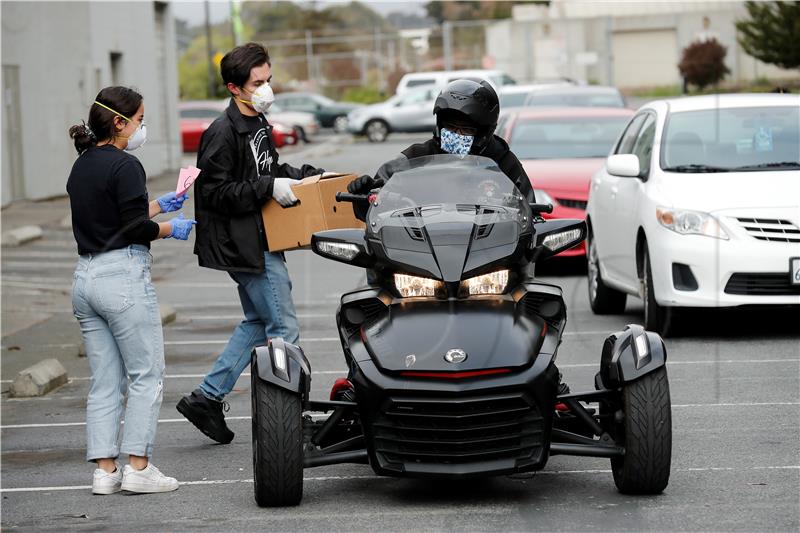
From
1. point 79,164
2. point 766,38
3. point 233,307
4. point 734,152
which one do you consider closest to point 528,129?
point 233,307

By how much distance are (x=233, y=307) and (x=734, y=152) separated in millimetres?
5477

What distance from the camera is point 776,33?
51.9m

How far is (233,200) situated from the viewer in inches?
305

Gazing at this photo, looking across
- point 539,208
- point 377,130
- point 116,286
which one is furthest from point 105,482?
point 377,130

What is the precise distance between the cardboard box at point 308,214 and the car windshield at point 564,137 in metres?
9.50

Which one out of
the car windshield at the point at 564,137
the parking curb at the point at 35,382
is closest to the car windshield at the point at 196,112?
the car windshield at the point at 564,137

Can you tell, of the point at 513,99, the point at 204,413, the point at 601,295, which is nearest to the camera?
the point at 204,413

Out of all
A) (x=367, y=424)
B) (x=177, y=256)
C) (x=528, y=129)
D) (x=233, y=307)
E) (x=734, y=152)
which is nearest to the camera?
(x=367, y=424)

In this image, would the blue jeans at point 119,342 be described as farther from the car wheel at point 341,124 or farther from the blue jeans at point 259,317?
the car wheel at point 341,124

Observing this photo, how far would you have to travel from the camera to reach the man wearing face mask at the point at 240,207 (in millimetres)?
7816

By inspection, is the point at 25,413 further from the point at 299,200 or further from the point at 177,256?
the point at 177,256

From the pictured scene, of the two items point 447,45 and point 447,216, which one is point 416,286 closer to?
point 447,216

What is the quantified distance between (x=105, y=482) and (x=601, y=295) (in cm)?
658

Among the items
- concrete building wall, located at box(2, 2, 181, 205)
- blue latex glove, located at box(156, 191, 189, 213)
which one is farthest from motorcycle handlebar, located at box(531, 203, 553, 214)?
concrete building wall, located at box(2, 2, 181, 205)
